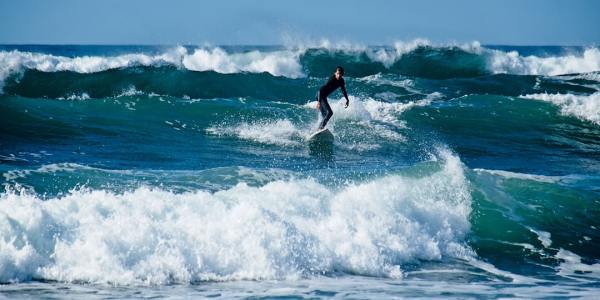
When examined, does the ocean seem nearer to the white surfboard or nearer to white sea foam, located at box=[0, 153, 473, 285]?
white sea foam, located at box=[0, 153, 473, 285]

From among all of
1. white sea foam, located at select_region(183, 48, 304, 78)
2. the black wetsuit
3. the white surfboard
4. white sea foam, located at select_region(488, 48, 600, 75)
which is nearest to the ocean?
the white surfboard

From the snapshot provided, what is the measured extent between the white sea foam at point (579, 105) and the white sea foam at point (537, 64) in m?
15.3

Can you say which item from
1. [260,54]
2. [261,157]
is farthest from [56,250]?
[260,54]

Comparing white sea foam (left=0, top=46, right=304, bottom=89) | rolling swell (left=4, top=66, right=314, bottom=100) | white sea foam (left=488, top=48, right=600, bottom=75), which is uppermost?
white sea foam (left=488, top=48, right=600, bottom=75)

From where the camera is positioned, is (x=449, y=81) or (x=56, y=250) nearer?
(x=56, y=250)

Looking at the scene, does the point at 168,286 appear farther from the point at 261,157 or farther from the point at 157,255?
the point at 261,157

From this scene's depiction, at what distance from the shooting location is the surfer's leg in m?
16.9

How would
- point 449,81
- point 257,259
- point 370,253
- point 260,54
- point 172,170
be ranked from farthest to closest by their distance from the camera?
1. point 260,54
2. point 449,81
3. point 172,170
4. point 370,253
5. point 257,259

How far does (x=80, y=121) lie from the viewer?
17578 millimetres

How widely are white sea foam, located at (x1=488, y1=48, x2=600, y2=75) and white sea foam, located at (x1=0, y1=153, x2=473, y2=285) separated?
29293 mm

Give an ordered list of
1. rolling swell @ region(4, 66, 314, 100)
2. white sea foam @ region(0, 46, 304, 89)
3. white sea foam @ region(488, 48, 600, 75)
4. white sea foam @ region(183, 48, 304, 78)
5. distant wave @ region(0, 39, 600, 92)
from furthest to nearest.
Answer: white sea foam @ region(488, 48, 600, 75) < distant wave @ region(0, 39, 600, 92) < white sea foam @ region(183, 48, 304, 78) < white sea foam @ region(0, 46, 304, 89) < rolling swell @ region(4, 66, 314, 100)

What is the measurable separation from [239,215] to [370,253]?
169cm

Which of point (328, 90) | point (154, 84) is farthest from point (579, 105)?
point (154, 84)

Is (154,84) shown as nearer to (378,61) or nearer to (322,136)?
(322,136)
